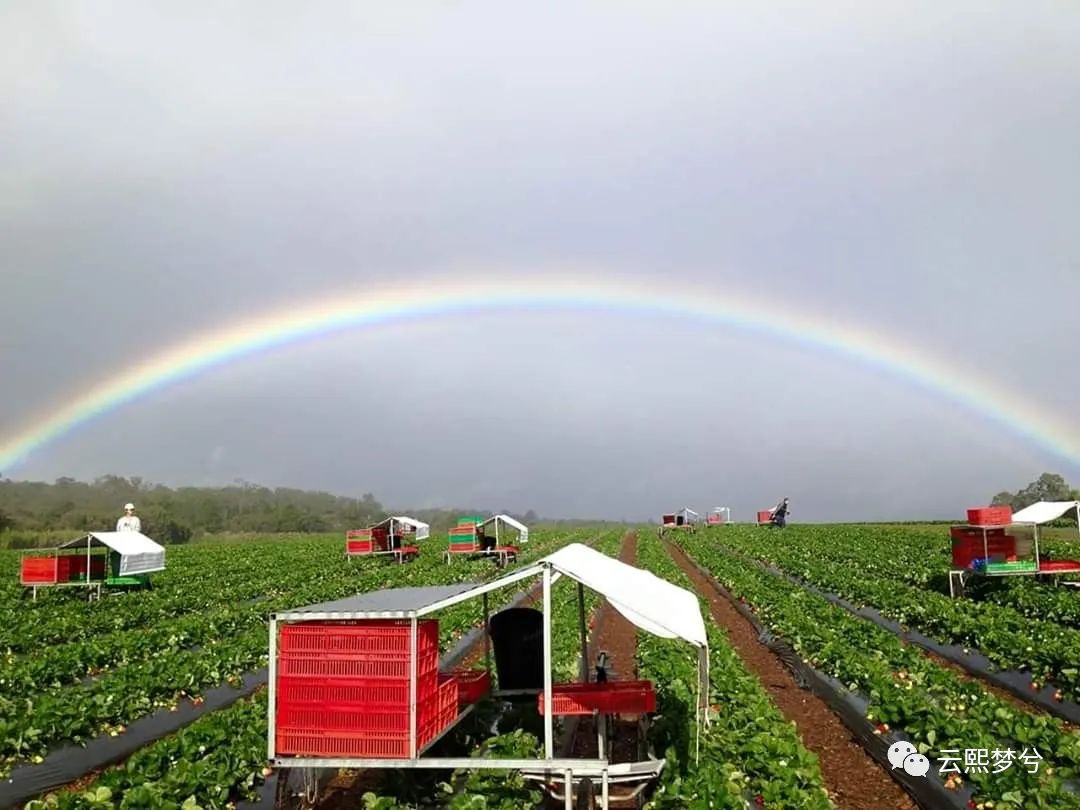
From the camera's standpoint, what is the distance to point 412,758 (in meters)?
7.65

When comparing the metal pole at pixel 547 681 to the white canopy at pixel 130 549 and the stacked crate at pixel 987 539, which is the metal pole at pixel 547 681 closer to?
the stacked crate at pixel 987 539

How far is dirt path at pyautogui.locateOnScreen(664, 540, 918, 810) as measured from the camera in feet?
28.9

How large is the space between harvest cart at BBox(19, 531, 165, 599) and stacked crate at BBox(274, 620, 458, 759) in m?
20.2

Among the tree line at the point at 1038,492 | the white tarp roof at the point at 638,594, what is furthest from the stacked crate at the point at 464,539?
the tree line at the point at 1038,492

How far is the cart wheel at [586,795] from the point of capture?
26.9 ft

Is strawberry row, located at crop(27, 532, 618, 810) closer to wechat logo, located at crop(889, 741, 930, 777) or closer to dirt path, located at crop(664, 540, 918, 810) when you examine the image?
dirt path, located at crop(664, 540, 918, 810)

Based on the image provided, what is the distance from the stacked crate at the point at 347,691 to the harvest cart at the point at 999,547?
61.7ft

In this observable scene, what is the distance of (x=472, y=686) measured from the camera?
1010 cm

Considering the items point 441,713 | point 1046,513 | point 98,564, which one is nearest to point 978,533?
point 1046,513

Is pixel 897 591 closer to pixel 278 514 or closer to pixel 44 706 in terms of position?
pixel 44 706

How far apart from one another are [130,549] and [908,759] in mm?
24008

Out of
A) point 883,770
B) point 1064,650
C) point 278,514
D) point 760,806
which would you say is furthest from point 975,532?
point 278,514

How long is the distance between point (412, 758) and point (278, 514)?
4943 inches

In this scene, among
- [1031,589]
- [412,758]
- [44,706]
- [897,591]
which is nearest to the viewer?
[412,758]
